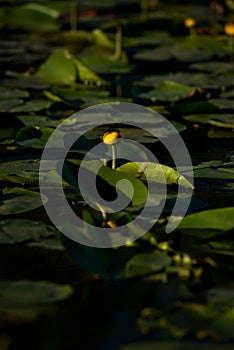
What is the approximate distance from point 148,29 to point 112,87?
4.44 ft

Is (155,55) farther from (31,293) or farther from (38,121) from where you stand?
(31,293)

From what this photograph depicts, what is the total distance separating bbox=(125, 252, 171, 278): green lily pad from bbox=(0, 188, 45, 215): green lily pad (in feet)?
1.17

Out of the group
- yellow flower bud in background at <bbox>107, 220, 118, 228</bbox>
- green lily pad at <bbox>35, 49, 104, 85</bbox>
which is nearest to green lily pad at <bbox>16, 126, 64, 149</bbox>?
yellow flower bud in background at <bbox>107, 220, 118, 228</bbox>

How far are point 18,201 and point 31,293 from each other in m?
0.47

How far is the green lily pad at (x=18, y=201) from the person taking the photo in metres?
1.70

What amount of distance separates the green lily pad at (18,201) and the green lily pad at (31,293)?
0.35 meters

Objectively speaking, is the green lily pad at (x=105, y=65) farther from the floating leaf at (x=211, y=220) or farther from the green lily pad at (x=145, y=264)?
the green lily pad at (x=145, y=264)

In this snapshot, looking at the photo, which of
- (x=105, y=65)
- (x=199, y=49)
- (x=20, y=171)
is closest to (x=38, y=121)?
(x=20, y=171)

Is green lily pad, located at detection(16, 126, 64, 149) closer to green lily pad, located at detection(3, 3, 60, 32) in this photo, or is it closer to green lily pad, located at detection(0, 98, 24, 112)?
green lily pad, located at detection(0, 98, 24, 112)

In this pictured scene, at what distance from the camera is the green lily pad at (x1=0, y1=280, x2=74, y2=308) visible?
4.24 feet

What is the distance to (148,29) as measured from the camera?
444cm

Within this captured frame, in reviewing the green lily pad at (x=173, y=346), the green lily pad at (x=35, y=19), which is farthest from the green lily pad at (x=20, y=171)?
the green lily pad at (x=35, y=19)

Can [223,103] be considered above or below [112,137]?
below

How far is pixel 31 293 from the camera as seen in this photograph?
4.32 ft
